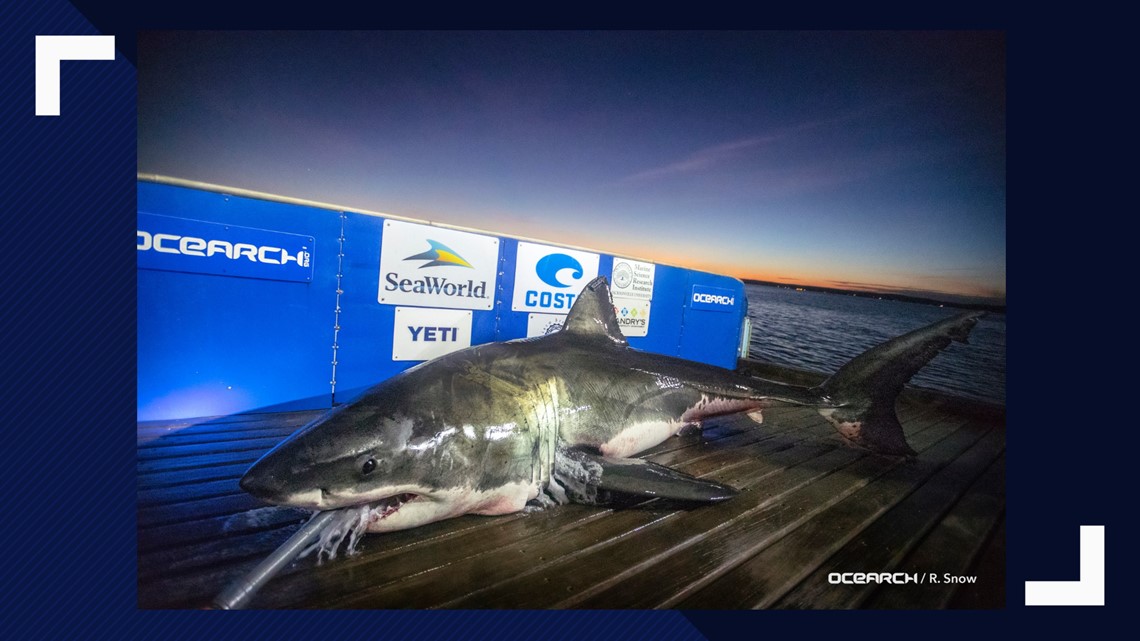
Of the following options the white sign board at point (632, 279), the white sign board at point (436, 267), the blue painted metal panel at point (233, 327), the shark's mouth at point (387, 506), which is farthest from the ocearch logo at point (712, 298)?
the shark's mouth at point (387, 506)

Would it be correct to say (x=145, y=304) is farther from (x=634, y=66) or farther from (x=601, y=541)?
A: (x=634, y=66)

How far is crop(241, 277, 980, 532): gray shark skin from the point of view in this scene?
170 centimetres

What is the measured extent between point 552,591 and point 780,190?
4.61 m

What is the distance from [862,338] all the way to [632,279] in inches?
844

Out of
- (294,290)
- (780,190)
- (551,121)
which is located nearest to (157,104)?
(294,290)


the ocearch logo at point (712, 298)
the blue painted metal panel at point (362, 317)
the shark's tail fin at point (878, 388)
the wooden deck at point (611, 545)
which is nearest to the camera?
the wooden deck at point (611, 545)

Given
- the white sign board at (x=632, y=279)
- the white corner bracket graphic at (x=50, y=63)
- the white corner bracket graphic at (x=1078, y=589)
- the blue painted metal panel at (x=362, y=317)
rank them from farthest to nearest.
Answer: the white sign board at (x=632, y=279), the blue painted metal panel at (x=362, y=317), the white corner bracket graphic at (x=1078, y=589), the white corner bracket graphic at (x=50, y=63)

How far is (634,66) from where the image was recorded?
3.10 meters

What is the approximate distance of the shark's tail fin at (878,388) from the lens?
331 cm

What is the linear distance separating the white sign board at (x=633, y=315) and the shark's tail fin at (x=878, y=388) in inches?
100

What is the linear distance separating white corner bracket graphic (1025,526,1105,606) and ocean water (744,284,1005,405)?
99 cm

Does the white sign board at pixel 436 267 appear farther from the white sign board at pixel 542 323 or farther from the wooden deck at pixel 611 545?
the wooden deck at pixel 611 545

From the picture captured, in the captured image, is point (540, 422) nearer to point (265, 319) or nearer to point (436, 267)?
point (436, 267)

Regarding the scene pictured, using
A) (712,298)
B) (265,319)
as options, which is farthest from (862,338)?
(265,319)
